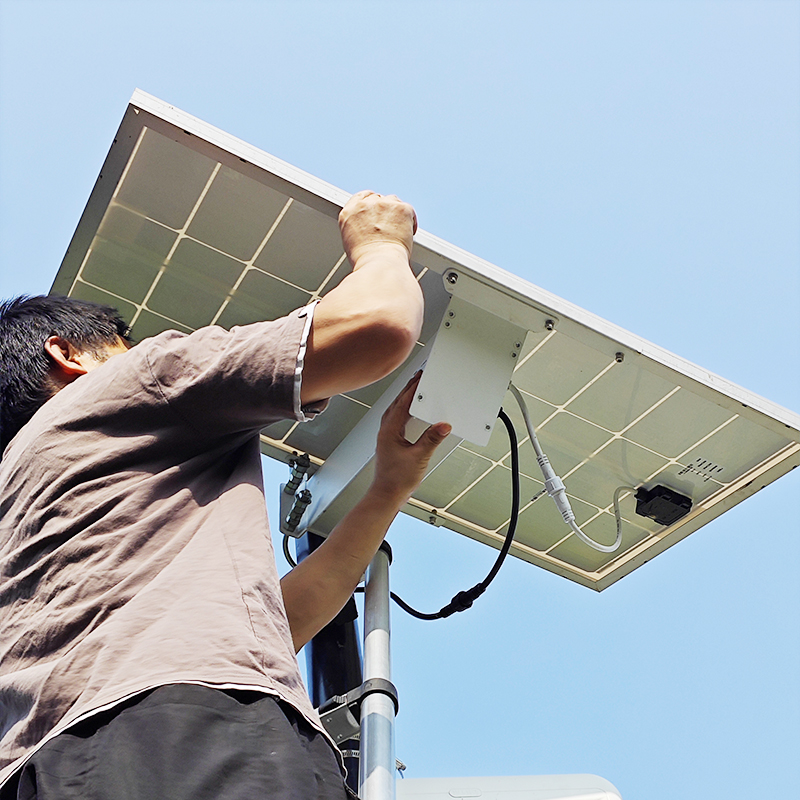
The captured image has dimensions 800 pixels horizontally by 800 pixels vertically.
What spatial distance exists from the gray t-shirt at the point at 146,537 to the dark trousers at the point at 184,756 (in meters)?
0.02

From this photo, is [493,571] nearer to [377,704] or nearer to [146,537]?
[377,704]

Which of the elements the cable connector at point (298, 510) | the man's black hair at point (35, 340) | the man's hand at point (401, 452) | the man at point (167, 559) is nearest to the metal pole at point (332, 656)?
the cable connector at point (298, 510)

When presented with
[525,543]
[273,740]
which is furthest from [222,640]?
[525,543]

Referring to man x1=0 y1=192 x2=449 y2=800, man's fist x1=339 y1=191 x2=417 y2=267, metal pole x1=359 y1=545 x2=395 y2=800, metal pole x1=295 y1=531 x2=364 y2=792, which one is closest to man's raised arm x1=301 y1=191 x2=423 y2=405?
man x1=0 y1=192 x2=449 y2=800

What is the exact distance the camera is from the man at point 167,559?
0.83 meters

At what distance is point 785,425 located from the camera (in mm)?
1949

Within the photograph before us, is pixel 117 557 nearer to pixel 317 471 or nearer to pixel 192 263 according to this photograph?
pixel 192 263

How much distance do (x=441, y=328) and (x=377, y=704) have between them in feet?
2.23

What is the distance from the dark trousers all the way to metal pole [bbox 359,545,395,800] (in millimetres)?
743

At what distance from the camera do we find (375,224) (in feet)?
4.37

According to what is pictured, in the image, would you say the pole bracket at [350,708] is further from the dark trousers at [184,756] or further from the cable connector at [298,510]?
the dark trousers at [184,756]

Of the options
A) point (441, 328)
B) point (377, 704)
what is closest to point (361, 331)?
point (441, 328)

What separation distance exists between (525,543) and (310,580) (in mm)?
909

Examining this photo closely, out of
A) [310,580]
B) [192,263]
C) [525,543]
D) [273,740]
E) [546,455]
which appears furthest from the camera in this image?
[525,543]
